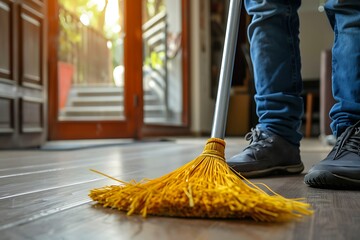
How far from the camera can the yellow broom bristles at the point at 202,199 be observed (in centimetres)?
50

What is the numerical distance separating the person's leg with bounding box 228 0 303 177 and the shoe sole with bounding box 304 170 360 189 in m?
0.22

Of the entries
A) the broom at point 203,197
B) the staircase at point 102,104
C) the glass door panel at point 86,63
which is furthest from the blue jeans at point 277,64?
the glass door panel at point 86,63

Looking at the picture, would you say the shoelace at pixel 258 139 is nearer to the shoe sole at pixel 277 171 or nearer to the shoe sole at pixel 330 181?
the shoe sole at pixel 277 171

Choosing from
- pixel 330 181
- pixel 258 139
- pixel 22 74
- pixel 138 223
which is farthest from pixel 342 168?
pixel 22 74

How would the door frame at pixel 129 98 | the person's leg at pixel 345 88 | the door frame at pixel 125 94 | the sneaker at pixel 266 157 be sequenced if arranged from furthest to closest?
the door frame at pixel 129 98 → the door frame at pixel 125 94 → the sneaker at pixel 266 157 → the person's leg at pixel 345 88

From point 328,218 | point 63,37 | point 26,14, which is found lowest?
point 328,218

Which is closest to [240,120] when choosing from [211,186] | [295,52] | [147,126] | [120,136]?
[147,126]

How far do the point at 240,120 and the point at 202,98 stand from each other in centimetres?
59

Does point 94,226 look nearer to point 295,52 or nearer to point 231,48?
point 231,48

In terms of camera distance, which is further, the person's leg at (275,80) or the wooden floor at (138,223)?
the person's leg at (275,80)

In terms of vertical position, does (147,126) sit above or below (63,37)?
below

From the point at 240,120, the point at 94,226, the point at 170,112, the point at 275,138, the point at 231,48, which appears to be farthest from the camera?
the point at 240,120

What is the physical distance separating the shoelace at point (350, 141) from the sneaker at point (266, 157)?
19 centimetres

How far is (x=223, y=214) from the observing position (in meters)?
0.51
